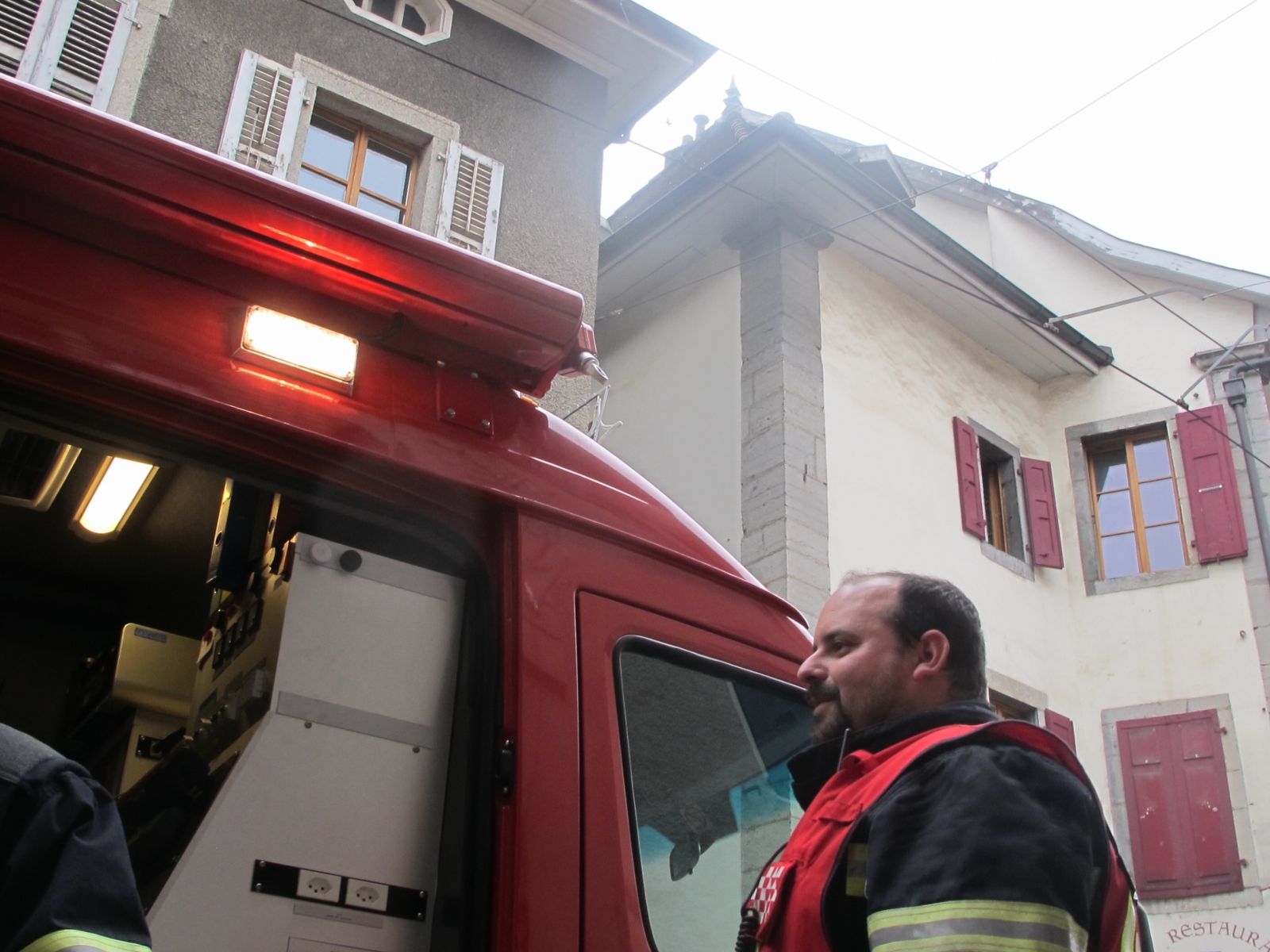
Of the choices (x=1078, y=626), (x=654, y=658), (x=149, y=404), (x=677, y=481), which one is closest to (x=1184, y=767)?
(x=1078, y=626)

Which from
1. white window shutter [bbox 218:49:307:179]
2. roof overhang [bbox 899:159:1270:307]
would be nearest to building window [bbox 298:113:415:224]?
white window shutter [bbox 218:49:307:179]

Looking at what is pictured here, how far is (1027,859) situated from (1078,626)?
482 inches

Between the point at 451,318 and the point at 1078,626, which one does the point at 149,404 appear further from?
the point at 1078,626

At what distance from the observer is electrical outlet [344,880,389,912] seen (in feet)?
7.25

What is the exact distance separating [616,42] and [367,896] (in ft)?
31.4

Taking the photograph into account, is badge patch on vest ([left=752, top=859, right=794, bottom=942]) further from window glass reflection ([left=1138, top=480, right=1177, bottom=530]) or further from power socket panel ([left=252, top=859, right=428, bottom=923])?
window glass reflection ([left=1138, top=480, right=1177, bottom=530])

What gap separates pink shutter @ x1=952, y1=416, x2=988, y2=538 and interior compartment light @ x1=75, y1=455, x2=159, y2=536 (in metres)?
9.84

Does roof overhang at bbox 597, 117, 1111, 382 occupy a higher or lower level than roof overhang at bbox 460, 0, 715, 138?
lower

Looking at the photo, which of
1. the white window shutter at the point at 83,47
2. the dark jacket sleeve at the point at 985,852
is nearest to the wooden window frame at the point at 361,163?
the white window shutter at the point at 83,47

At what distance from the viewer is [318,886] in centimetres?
218

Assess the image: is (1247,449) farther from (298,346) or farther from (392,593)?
(298,346)

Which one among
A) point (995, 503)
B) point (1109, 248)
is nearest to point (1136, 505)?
point (995, 503)

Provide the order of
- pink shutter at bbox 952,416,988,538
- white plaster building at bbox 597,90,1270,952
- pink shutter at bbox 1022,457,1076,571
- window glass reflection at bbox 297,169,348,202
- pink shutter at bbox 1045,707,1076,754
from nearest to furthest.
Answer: window glass reflection at bbox 297,169,348,202 → white plaster building at bbox 597,90,1270,952 → pink shutter at bbox 1045,707,1076,754 → pink shutter at bbox 952,416,988,538 → pink shutter at bbox 1022,457,1076,571

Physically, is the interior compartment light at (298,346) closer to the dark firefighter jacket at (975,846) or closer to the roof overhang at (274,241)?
the roof overhang at (274,241)
